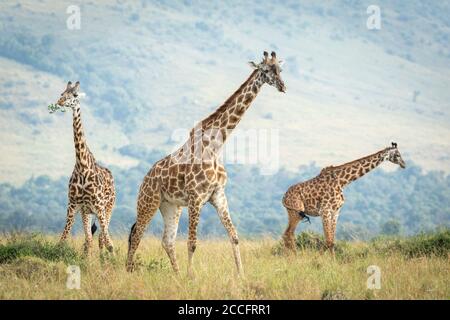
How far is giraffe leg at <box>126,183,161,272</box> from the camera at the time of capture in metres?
13.5

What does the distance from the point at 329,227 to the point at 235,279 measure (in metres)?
4.22

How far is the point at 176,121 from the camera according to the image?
150125mm

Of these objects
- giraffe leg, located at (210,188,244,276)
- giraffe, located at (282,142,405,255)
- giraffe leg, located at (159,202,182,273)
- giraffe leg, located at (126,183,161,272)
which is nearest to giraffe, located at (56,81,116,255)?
giraffe leg, located at (126,183,161,272)

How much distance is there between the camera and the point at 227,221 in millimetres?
12922

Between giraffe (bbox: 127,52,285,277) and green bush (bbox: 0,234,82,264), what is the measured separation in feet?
3.06

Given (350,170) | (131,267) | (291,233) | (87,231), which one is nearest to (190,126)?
(350,170)

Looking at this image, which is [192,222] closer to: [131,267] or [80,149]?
[131,267]

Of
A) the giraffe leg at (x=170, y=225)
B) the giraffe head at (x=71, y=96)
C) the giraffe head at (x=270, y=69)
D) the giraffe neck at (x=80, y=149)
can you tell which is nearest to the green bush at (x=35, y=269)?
the giraffe leg at (x=170, y=225)

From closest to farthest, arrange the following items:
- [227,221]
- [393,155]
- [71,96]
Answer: [227,221] → [71,96] → [393,155]

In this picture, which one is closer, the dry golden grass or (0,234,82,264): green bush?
the dry golden grass

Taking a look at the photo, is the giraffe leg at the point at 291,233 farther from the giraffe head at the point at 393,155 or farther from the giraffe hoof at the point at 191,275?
the giraffe hoof at the point at 191,275

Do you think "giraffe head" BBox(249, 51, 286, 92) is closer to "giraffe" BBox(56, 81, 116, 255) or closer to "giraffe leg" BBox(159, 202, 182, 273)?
"giraffe leg" BBox(159, 202, 182, 273)
